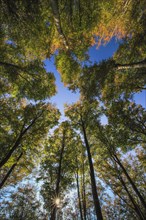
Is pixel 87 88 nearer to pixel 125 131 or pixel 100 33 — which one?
pixel 100 33

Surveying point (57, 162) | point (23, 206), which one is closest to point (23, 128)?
point (57, 162)

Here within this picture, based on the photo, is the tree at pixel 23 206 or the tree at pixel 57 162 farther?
the tree at pixel 23 206

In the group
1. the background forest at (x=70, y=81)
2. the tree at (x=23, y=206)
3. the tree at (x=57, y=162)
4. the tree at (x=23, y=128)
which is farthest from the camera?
the tree at (x=23, y=206)

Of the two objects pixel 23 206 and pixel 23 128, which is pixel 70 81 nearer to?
pixel 23 128

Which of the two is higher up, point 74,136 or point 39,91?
point 74,136

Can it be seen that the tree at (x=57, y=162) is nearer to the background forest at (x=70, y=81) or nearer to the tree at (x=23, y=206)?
the background forest at (x=70, y=81)

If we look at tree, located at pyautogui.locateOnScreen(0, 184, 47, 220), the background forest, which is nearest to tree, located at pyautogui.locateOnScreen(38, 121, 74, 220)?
the background forest

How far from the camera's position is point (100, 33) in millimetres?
8320

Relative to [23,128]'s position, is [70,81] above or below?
below

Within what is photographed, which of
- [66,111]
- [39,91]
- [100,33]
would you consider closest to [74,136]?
[66,111]

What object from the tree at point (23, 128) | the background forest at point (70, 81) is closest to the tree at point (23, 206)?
the background forest at point (70, 81)

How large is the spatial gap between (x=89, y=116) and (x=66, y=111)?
3.32 metres

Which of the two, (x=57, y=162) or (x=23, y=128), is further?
(x=57, y=162)

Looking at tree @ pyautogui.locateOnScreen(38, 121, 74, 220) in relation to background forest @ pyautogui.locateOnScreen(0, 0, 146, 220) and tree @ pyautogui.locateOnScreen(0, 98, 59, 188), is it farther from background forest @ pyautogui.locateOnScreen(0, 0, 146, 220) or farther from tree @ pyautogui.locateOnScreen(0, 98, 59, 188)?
tree @ pyautogui.locateOnScreen(0, 98, 59, 188)
